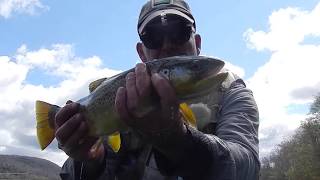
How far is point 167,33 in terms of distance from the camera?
182 inches

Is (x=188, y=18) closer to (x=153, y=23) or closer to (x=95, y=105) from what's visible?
(x=153, y=23)

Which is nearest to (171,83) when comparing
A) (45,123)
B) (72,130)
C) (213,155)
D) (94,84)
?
(213,155)

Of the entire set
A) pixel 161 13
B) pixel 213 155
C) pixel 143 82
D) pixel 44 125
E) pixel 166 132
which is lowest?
pixel 213 155

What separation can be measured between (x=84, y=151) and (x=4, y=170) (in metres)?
85.1

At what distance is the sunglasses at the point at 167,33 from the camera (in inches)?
183

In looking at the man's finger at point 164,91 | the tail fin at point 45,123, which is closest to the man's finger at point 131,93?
the man's finger at point 164,91

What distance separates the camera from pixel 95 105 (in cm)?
341

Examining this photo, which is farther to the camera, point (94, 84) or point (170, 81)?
point (94, 84)

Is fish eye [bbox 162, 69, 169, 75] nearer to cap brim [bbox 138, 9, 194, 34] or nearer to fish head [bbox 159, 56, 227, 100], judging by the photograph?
fish head [bbox 159, 56, 227, 100]

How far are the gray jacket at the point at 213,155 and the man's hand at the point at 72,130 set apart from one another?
0.43m

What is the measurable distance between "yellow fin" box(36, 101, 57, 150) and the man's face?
130 cm

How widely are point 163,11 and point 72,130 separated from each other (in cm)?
170

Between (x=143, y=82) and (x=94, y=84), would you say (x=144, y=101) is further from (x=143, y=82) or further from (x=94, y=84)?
(x=94, y=84)

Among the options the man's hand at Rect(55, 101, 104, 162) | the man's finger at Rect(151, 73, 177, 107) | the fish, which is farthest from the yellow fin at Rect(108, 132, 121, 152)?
the man's finger at Rect(151, 73, 177, 107)
